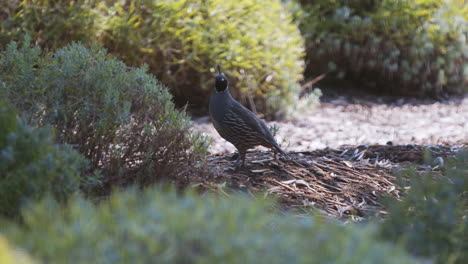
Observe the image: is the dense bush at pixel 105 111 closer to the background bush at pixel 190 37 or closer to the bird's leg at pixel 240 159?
the bird's leg at pixel 240 159

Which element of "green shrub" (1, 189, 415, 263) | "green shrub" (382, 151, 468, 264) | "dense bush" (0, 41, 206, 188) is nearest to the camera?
"green shrub" (1, 189, 415, 263)

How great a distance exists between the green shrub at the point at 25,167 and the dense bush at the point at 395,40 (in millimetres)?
6725

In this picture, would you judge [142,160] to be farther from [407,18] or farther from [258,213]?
[407,18]

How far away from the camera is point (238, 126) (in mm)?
4293

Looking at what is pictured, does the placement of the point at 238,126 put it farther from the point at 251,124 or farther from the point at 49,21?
the point at 49,21

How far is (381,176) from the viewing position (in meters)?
4.61

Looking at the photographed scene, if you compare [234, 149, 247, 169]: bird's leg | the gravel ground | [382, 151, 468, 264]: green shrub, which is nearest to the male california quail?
[234, 149, 247, 169]: bird's leg

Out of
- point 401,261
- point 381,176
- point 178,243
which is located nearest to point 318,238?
point 401,261

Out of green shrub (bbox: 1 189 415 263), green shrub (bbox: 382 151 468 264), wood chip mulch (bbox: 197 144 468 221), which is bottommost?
wood chip mulch (bbox: 197 144 468 221)

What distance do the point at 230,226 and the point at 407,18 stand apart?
26.1 ft

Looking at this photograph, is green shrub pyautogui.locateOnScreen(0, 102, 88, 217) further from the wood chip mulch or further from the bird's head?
the bird's head

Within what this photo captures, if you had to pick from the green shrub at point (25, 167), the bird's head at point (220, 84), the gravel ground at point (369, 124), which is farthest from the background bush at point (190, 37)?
the green shrub at point (25, 167)

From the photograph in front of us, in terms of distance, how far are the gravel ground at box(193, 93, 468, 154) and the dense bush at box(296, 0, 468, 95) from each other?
423mm

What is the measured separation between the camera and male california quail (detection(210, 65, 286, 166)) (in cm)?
429
